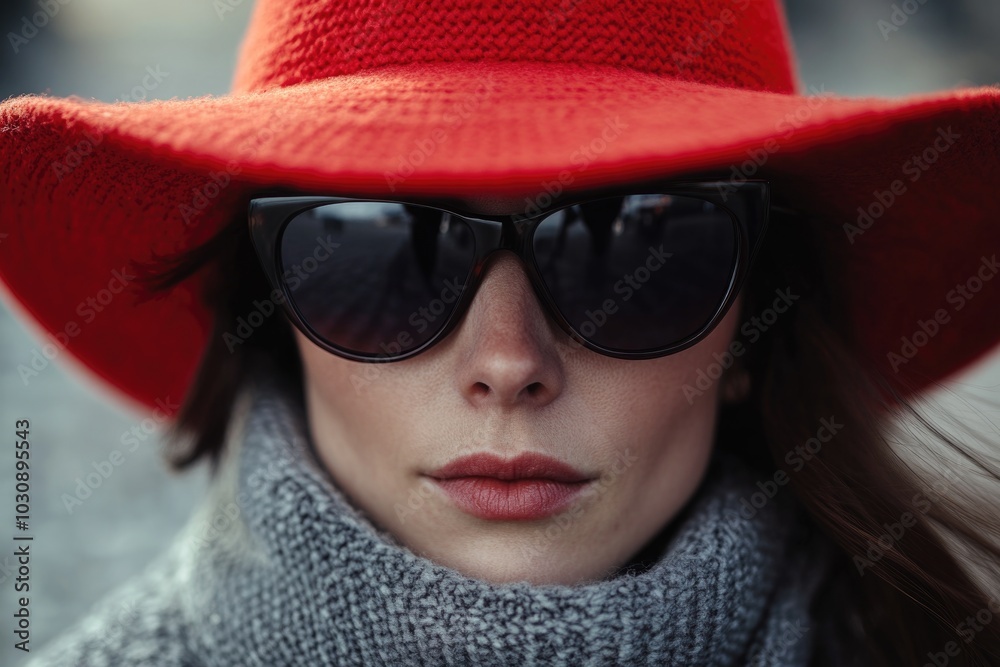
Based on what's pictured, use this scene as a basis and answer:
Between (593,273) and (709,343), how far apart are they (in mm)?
243

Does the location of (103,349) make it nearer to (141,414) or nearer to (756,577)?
(141,414)

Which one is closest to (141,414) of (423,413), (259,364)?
(259,364)

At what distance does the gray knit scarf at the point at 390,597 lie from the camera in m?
0.87

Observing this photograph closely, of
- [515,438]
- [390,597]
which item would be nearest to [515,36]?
[515,438]

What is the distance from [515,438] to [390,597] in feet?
0.78

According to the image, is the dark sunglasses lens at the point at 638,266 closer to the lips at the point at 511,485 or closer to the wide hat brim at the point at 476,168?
the wide hat brim at the point at 476,168

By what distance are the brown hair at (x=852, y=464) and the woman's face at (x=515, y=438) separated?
8.0 inches

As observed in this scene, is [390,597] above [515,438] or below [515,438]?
below

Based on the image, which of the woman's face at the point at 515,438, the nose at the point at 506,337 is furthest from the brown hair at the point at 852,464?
the nose at the point at 506,337

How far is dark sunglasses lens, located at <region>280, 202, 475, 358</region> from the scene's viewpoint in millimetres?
804

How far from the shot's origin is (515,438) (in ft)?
2.85

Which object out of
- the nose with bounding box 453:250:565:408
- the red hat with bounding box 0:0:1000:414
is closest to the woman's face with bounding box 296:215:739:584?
the nose with bounding box 453:250:565:408

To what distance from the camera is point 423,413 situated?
901 millimetres

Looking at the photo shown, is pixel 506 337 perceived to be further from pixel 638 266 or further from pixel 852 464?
pixel 852 464
